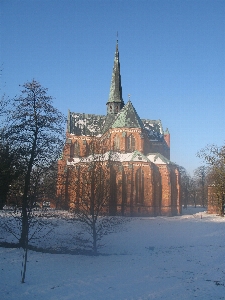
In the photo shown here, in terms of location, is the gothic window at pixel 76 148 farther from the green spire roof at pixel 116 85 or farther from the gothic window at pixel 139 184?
the gothic window at pixel 139 184

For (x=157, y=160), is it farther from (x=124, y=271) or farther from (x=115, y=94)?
(x=124, y=271)

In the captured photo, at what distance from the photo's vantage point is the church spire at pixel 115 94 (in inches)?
2267

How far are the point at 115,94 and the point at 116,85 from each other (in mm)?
1982

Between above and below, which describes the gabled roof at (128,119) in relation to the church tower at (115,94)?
below

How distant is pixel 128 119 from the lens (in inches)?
1892

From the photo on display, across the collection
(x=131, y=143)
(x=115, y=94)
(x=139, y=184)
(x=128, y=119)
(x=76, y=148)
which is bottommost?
(x=139, y=184)

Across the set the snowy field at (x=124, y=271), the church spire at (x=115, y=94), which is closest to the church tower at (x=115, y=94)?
the church spire at (x=115, y=94)

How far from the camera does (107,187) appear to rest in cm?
2111

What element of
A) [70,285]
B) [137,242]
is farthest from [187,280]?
[137,242]

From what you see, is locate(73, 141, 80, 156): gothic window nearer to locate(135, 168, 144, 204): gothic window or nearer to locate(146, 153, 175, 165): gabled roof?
locate(146, 153, 175, 165): gabled roof

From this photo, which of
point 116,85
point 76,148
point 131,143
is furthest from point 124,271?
point 116,85

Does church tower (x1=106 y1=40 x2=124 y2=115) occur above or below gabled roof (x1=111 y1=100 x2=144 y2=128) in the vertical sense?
above

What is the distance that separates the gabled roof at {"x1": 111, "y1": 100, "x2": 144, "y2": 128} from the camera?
1875 inches

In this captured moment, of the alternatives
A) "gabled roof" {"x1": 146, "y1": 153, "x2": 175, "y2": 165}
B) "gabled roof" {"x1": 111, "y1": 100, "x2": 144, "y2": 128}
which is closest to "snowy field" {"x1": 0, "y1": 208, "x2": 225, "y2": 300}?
"gabled roof" {"x1": 146, "y1": 153, "x2": 175, "y2": 165}
